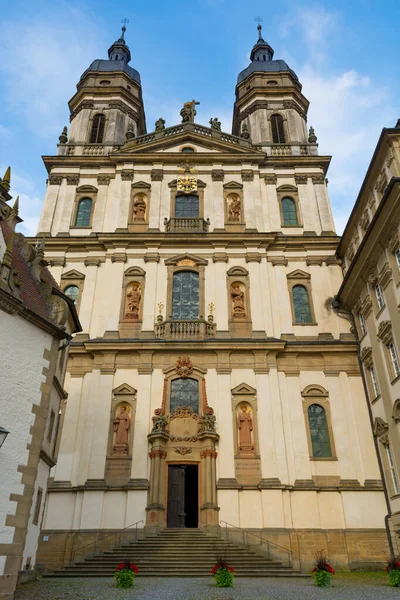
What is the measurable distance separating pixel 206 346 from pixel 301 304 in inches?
213

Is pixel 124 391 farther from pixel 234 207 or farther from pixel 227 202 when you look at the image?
pixel 227 202

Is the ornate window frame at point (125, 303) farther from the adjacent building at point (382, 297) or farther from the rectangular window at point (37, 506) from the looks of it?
the adjacent building at point (382, 297)

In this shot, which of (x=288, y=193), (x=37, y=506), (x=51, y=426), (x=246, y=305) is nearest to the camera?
(x=37, y=506)

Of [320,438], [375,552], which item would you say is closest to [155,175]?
[320,438]

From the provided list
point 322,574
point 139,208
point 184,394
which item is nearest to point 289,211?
point 139,208

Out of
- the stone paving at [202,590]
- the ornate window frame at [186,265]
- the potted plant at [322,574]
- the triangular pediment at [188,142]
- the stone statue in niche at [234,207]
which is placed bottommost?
the stone paving at [202,590]

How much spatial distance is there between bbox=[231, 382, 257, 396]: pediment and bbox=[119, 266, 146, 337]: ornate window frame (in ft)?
17.1

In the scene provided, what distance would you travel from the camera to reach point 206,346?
72.1ft

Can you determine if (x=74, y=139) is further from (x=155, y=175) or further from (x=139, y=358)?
(x=139, y=358)

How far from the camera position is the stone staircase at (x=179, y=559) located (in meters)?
16.2

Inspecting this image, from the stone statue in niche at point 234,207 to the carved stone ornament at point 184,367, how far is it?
28.6 ft

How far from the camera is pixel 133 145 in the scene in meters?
29.5

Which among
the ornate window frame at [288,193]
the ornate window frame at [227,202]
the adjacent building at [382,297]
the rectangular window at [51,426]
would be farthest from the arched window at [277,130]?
the rectangular window at [51,426]

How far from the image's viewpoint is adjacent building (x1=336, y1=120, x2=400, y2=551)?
17.6 m
